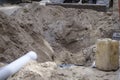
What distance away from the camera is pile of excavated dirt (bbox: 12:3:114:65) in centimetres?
926

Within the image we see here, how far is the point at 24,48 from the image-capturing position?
6.98 metres

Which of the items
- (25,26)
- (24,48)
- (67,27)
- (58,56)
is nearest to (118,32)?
(67,27)

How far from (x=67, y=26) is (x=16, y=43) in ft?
12.4

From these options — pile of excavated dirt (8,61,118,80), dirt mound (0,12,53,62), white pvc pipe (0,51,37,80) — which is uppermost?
dirt mound (0,12,53,62)

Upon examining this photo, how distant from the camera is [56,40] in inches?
396

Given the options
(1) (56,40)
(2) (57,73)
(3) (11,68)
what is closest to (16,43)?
(2) (57,73)

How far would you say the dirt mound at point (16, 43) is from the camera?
21.2 ft

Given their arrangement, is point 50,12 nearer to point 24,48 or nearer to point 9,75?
point 24,48

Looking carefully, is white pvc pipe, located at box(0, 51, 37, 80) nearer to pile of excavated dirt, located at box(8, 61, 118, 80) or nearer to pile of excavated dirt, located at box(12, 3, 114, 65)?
pile of excavated dirt, located at box(8, 61, 118, 80)

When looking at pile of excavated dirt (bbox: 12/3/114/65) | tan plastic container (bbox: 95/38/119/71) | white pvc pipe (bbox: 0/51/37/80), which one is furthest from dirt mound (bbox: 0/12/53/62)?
tan plastic container (bbox: 95/38/119/71)

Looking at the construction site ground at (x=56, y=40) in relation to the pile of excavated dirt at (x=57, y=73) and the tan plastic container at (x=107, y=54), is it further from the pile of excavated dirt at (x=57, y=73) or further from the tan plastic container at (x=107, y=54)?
the tan plastic container at (x=107, y=54)

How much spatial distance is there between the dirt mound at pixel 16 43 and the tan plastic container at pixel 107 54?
5.63 feet

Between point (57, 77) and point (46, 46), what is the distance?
290cm

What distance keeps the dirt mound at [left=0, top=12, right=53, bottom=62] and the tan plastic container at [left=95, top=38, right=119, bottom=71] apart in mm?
1717
